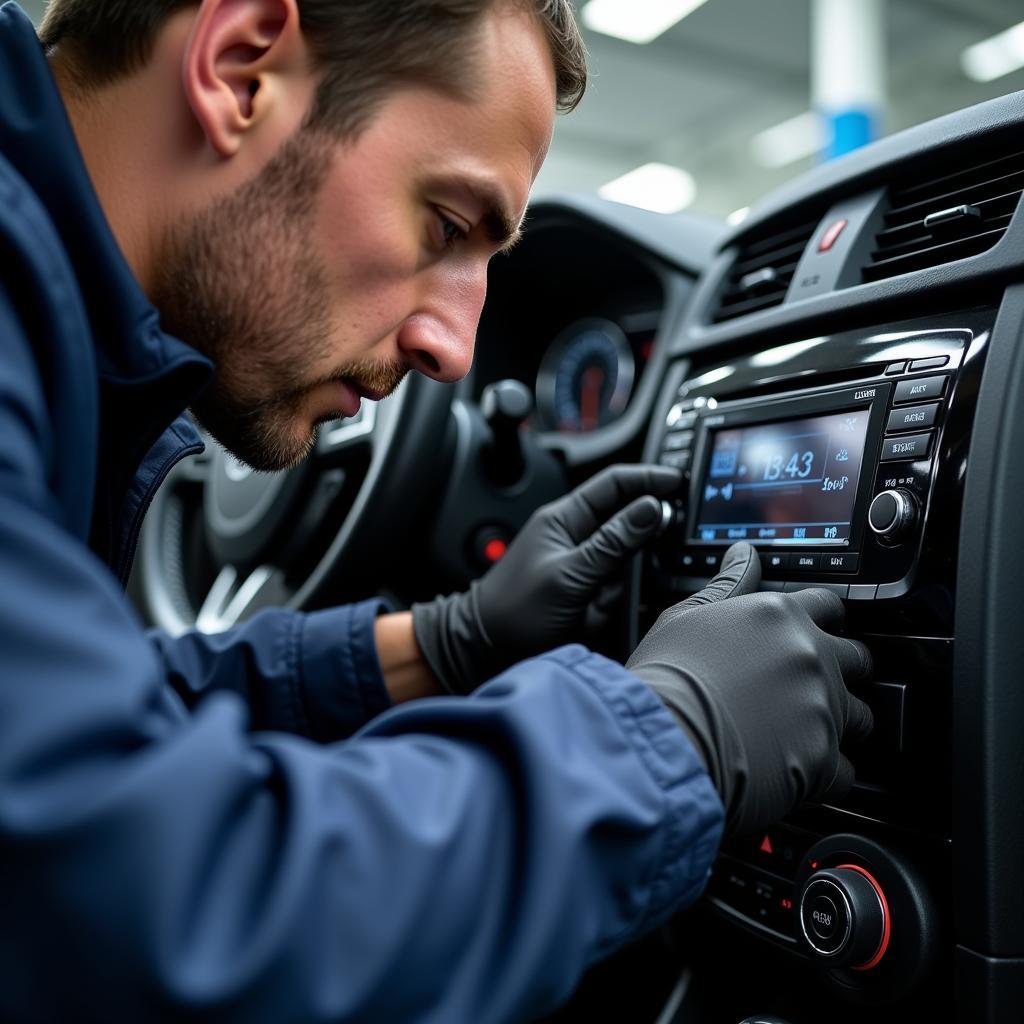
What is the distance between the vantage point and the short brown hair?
0.59 m

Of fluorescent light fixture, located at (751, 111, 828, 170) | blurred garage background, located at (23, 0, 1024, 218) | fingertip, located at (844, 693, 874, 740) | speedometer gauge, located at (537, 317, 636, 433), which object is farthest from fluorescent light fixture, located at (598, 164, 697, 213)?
fingertip, located at (844, 693, 874, 740)

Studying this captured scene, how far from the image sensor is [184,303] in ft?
2.06

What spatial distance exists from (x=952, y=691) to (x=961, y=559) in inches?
3.1

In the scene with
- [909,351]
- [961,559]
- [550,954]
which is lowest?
[550,954]

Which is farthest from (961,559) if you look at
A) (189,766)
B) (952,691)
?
(189,766)

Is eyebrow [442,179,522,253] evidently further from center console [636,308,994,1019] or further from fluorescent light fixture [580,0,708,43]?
fluorescent light fixture [580,0,708,43]

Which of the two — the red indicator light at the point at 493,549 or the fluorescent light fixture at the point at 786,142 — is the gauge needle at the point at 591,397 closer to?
the red indicator light at the point at 493,549

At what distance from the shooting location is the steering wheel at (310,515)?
105 centimetres

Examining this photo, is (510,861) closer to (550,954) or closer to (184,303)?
(550,954)

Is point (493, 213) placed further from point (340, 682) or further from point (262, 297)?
point (340, 682)

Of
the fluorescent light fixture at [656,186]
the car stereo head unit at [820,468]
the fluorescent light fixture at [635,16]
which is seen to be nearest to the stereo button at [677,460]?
the car stereo head unit at [820,468]

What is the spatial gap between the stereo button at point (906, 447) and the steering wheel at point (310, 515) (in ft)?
1.75

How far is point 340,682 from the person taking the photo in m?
0.81

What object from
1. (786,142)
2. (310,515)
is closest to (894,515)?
(310,515)
